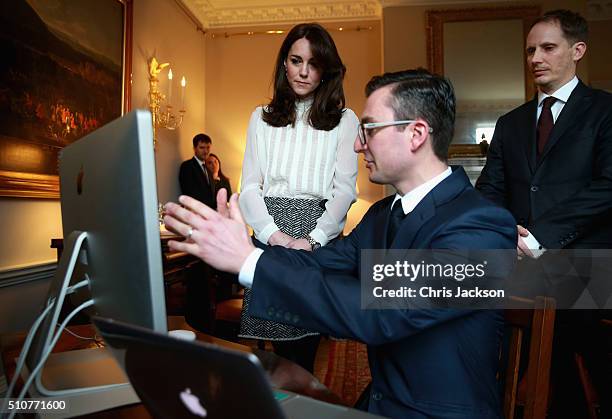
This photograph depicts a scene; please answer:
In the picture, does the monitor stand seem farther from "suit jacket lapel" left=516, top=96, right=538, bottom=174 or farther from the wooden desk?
"suit jacket lapel" left=516, top=96, right=538, bottom=174

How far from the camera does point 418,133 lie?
1199 mm

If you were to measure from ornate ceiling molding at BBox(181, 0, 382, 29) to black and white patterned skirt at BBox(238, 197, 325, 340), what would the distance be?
16.7 feet

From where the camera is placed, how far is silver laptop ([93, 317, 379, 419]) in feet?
1.36

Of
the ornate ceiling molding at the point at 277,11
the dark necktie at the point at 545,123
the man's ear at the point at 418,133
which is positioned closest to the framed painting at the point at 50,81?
the ornate ceiling molding at the point at 277,11

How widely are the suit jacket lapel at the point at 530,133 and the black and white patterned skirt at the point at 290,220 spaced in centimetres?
101

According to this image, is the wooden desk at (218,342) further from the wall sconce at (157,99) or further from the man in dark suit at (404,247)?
the wall sconce at (157,99)

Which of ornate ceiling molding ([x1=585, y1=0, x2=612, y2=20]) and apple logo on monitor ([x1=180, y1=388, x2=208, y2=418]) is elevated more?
ornate ceiling molding ([x1=585, y1=0, x2=612, y2=20])

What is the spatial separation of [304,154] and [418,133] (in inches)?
27.9

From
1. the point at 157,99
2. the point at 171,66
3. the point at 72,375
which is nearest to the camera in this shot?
the point at 72,375

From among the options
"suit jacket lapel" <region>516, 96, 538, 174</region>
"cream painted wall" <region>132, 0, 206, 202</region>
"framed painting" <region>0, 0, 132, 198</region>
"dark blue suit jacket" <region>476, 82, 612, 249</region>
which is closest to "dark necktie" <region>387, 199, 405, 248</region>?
"dark blue suit jacket" <region>476, 82, 612, 249</region>

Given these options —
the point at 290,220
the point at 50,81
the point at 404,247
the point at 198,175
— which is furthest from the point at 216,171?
the point at 404,247

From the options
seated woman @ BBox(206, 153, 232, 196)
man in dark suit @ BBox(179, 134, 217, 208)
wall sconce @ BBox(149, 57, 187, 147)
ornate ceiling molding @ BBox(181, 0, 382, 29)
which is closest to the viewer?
wall sconce @ BBox(149, 57, 187, 147)

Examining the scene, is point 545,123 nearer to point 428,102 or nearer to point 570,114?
point 570,114

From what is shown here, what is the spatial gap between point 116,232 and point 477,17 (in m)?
5.99
